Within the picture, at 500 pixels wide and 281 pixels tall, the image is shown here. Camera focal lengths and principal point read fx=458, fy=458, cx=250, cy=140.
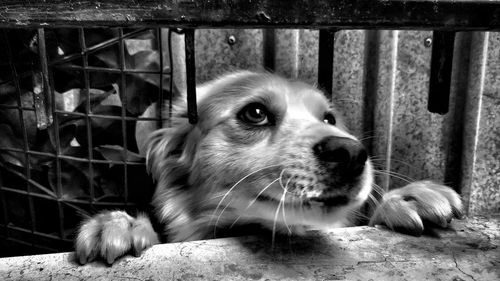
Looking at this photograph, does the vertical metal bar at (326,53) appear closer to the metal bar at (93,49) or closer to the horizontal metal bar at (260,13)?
the horizontal metal bar at (260,13)

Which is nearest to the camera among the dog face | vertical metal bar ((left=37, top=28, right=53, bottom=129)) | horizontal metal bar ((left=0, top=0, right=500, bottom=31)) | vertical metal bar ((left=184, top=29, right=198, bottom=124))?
horizontal metal bar ((left=0, top=0, right=500, bottom=31))

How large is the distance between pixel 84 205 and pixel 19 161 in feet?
1.44

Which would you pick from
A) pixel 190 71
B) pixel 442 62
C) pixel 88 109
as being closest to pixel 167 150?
pixel 88 109

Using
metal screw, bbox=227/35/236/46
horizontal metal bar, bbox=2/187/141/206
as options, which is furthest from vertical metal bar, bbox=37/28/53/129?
metal screw, bbox=227/35/236/46

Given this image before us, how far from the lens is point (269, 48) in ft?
8.64

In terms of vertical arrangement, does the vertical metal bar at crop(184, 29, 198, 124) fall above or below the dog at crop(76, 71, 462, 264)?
above

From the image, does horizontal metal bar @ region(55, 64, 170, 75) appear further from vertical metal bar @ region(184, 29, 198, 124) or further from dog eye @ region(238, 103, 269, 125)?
vertical metal bar @ region(184, 29, 198, 124)

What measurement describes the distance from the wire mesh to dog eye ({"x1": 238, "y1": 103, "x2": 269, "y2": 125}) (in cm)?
52

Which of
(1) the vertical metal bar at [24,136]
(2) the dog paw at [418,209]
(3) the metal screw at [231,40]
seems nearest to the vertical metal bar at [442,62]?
(2) the dog paw at [418,209]

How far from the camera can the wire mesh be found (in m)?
2.38

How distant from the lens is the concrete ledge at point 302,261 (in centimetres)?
147

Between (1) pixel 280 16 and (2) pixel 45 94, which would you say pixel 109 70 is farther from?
(1) pixel 280 16

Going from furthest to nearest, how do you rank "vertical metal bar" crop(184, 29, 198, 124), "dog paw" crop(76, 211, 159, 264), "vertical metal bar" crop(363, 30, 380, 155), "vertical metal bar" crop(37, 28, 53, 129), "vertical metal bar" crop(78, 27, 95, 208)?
"vertical metal bar" crop(363, 30, 380, 155) < "vertical metal bar" crop(78, 27, 95, 208) < "vertical metal bar" crop(37, 28, 53, 129) < "dog paw" crop(76, 211, 159, 264) < "vertical metal bar" crop(184, 29, 198, 124)

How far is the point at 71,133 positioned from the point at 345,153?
159cm
